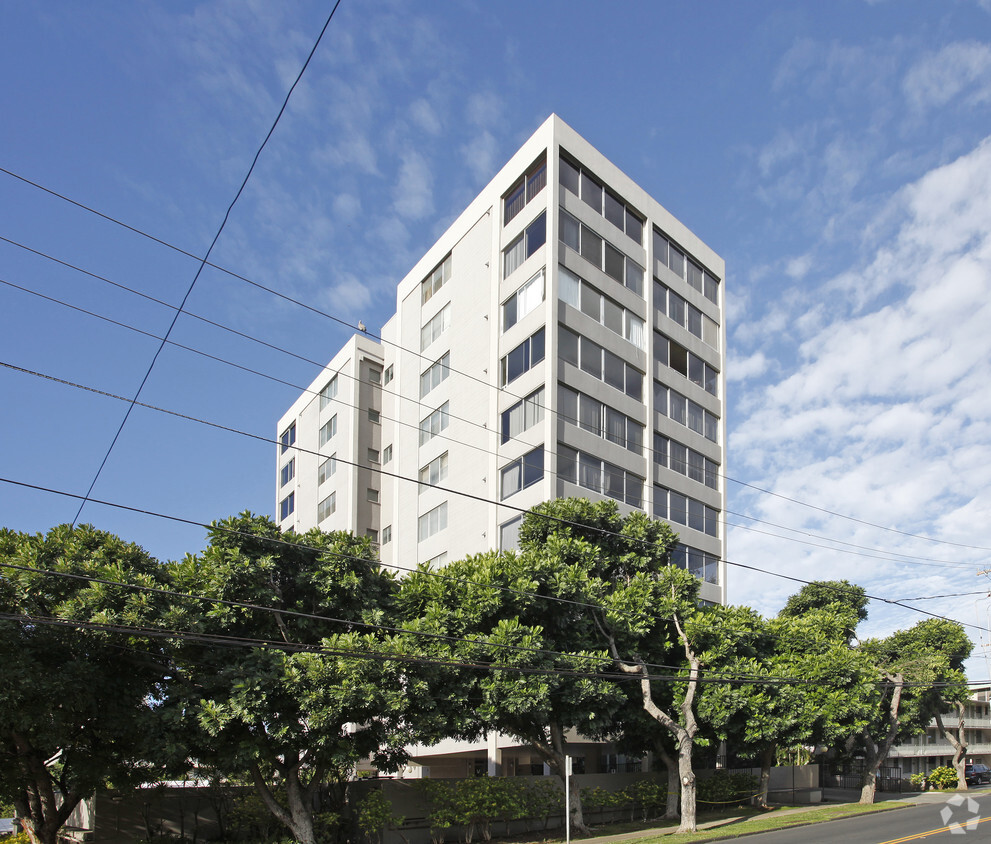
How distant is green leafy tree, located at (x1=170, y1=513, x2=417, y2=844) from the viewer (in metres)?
21.4

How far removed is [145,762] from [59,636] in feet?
15.4

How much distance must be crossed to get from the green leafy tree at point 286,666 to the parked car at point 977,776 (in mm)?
45037

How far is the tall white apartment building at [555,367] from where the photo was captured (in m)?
38.3

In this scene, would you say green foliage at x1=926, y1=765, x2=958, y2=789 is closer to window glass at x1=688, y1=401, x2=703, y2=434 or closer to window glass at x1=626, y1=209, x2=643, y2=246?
window glass at x1=688, y1=401, x2=703, y2=434

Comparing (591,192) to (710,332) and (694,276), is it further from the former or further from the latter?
(710,332)

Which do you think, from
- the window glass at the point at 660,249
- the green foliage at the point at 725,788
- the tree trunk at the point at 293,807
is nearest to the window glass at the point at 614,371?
the window glass at the point at 660,249

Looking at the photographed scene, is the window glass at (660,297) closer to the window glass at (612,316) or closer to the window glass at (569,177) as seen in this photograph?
the window glass at (612,316)

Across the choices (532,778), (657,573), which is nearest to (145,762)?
(532,778)

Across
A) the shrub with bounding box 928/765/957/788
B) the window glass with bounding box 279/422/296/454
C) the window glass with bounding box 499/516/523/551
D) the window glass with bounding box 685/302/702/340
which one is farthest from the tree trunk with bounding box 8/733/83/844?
the shrub with bounding box 928/765/957/788

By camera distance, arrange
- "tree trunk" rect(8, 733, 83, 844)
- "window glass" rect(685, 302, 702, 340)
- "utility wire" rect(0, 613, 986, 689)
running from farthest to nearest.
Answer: "window glass" rect(685, 302, 702, 340), "tree trunk" rect(8, 733, 83, 844), "utility wire" rect(0, 613, 986, 689)

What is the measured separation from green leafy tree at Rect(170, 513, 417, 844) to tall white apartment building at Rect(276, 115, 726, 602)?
11628mm

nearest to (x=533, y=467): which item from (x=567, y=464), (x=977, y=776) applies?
(x=567, y=464)

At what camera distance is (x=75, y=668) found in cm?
1981

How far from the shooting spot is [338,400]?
190 feet
